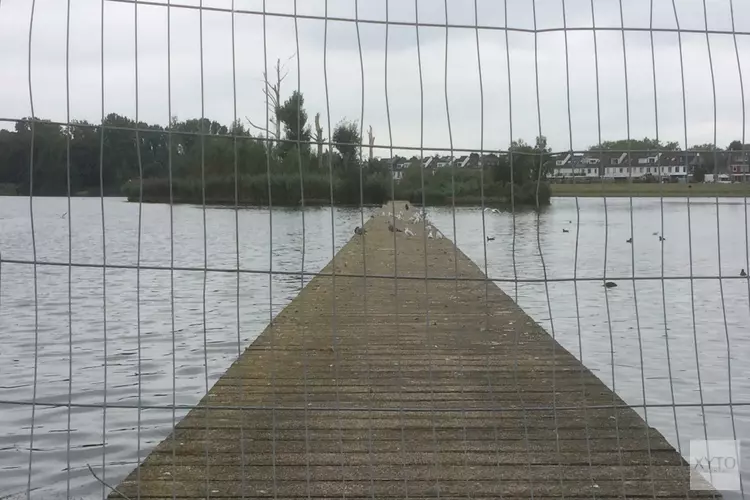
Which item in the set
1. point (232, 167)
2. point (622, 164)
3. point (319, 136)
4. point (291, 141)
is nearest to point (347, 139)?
point (319, 136)

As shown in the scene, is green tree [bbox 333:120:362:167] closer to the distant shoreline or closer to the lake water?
the distant shoreline

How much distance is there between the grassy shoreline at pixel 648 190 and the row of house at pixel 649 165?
0.10 ft

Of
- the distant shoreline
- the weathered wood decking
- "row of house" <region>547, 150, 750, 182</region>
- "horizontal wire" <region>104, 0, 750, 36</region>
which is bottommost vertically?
the weathered wood decking

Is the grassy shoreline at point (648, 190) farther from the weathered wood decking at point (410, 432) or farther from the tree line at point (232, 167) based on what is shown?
the weathered wood decking at point (410, 432)

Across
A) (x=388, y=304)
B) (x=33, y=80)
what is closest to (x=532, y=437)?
(x=33, y=80)

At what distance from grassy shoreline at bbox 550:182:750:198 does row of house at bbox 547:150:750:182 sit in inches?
1.2

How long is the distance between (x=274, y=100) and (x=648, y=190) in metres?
1.42

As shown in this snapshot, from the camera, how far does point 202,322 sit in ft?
22.4

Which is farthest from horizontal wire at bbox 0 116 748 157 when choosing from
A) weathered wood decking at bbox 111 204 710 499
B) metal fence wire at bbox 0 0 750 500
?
weathered wood decking at bbox 111 204 710 499

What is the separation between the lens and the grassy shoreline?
9.87ft

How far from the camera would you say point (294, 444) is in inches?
155

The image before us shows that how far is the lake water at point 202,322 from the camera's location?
11.5 ft

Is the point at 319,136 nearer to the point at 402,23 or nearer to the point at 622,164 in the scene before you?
the point at 402,23

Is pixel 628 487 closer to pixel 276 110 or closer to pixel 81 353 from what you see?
pixel 276 110
